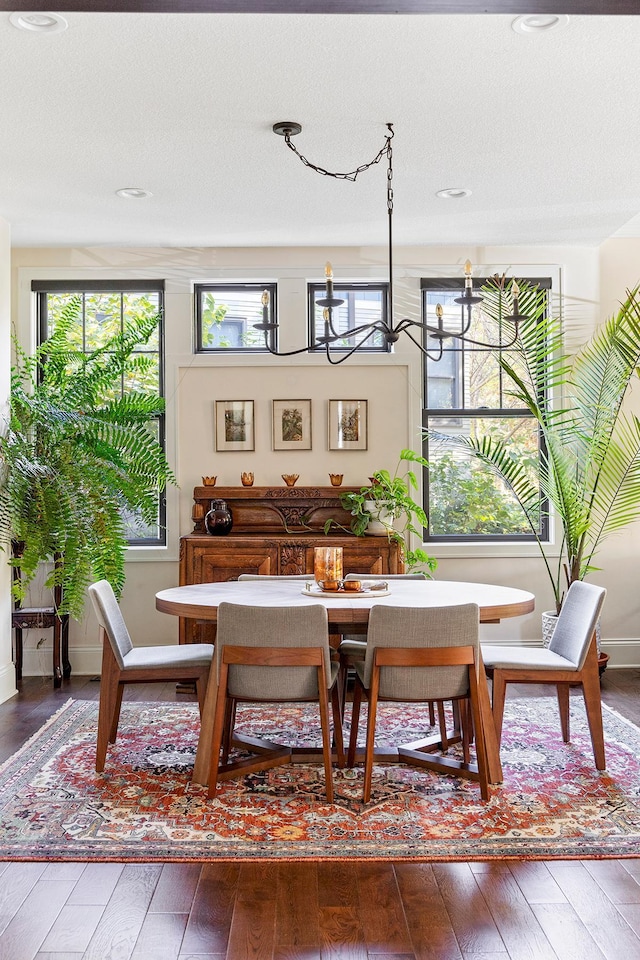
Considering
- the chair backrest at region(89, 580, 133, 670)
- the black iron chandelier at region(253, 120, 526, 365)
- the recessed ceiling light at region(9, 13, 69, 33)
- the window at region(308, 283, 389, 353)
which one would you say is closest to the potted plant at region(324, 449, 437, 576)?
the window at region(308, 283, 389, 353)

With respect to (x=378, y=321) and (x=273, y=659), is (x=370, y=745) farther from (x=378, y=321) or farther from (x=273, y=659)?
(x=378, y=321)

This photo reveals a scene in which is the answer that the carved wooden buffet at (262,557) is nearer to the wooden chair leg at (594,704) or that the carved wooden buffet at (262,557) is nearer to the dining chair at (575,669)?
the dining chair at (575,669)

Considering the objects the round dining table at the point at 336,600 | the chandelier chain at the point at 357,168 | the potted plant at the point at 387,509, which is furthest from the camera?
the potted plant at the point at 387,509

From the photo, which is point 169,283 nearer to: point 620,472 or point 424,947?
point 620,472

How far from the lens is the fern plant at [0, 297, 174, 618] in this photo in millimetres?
4988

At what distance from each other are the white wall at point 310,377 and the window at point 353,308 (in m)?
0.12

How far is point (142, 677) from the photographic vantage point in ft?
12.1

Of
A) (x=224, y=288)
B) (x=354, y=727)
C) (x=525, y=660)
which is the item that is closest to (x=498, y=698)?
(x=525, y=660)

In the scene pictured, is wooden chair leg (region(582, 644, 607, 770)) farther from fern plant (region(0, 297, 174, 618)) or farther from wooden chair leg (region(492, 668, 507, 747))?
fern plant (region(0, 297, 174, 618))

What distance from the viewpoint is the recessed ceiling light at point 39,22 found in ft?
9.23

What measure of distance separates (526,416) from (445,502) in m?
0.83

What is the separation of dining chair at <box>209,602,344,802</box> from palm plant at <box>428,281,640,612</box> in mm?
2392

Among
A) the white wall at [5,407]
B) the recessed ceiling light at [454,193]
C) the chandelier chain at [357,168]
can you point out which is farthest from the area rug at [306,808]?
the recessed ceiling light at [454,193]

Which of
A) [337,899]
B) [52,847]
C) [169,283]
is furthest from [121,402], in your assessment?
[337,899]
